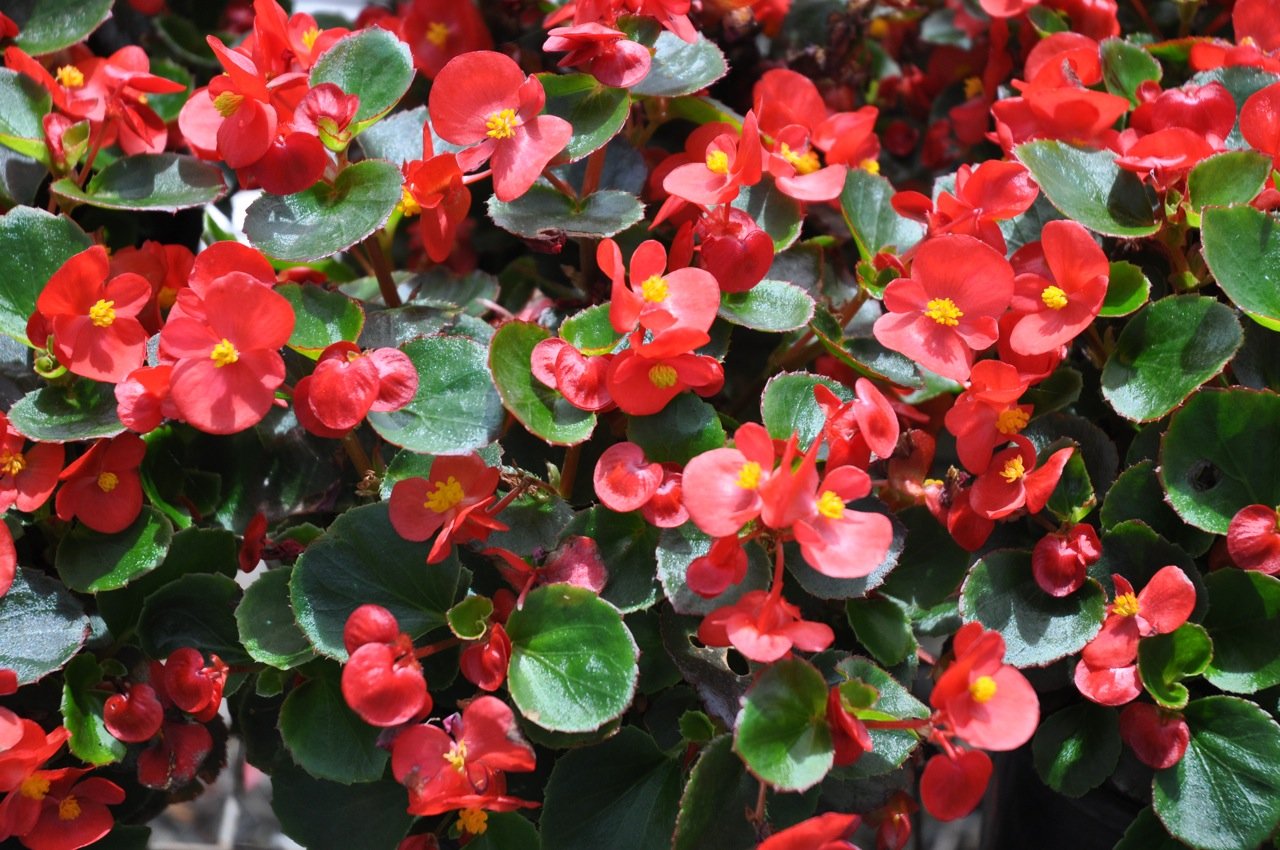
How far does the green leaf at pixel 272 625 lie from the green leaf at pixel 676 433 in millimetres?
214

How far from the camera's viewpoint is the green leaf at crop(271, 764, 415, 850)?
702mm

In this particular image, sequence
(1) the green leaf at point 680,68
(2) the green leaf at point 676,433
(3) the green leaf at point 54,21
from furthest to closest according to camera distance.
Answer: (3) the green leaf at point 54,21 < (1) the green leaf at point 680,68 < (2) the green leaf at point 676,433

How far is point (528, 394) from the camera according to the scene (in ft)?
2.07

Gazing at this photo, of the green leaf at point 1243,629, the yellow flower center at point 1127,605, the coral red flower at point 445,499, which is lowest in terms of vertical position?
the green leaf at point 1243,629

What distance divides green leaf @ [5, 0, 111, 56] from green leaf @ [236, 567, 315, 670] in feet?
1.49

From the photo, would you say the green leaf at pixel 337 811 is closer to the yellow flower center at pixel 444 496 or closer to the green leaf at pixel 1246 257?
the yellow flower center at pixel 444 496

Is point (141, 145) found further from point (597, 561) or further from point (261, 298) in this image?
point (597, 561)

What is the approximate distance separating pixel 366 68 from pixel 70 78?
0.25m

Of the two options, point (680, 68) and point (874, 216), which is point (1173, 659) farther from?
point (680, 68)

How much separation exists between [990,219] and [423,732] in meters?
0.43

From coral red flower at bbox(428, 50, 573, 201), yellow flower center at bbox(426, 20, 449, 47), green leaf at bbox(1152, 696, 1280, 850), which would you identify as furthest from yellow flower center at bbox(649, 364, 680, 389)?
yellow flower center at bbox(426, 20, 449, 47)

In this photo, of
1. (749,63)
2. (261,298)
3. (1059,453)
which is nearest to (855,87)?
(749,63)

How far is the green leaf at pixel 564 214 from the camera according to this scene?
70 cm

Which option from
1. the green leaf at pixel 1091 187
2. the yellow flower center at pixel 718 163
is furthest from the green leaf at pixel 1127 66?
the yellow flower center at pixel 718 163
